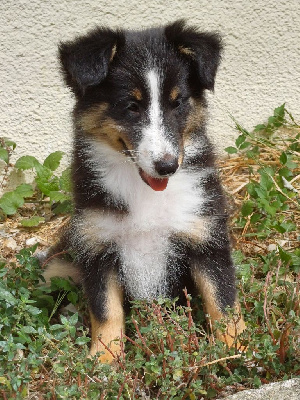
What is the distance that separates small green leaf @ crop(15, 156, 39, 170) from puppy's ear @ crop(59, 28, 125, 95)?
1.93 meters

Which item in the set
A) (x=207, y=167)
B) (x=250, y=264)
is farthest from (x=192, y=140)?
(x=250, y=264)

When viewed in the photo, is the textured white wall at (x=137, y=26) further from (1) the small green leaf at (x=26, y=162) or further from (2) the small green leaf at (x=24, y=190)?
(2) the small green leaf at (x=24, y=190)

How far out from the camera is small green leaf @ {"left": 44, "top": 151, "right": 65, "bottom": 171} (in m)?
5.19

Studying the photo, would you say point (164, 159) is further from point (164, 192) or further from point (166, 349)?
point (166, 349)

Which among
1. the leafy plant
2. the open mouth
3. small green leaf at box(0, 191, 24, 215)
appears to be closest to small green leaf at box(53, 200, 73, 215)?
the leafy plant

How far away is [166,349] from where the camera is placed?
→ 3.07 m

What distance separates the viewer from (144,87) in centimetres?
322

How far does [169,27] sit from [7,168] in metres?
2.22

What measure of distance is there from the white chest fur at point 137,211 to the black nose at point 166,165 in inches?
14.3

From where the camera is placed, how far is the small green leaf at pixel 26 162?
16.9 ft

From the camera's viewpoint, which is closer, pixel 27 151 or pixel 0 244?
pixel 0 244

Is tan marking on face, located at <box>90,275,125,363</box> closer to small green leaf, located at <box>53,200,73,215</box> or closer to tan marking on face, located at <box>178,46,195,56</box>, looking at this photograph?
tan marking on face, located at <box>178,46,195,56</box>

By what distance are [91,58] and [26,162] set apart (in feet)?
6.85

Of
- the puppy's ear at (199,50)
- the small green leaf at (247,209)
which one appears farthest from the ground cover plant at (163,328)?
the puppy's ear at (199,50)
